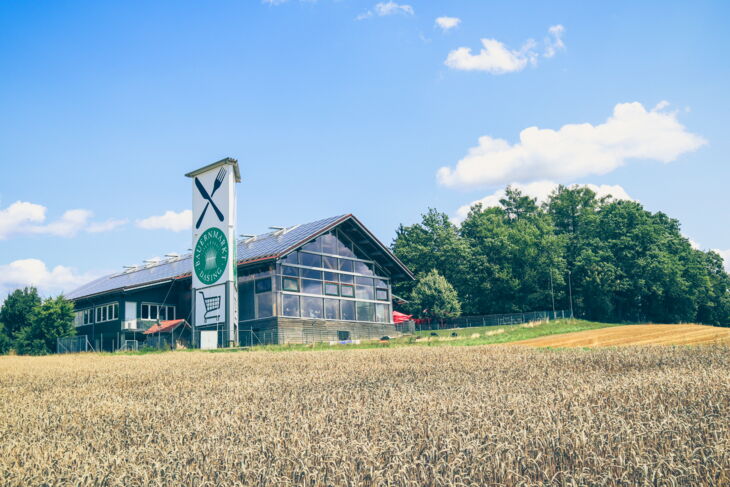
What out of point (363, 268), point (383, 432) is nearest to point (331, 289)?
point (363, 268)

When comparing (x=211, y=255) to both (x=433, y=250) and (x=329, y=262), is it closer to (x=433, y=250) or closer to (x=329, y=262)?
(x=329, y=262)

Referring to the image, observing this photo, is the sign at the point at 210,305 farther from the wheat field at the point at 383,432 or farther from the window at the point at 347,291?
the wheat field at the point at 383,432

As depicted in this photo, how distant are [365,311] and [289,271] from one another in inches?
316

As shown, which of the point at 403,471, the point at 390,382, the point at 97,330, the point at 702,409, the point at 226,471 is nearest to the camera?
the point at 403,471

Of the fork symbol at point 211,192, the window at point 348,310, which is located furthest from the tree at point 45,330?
the window at point 348,310

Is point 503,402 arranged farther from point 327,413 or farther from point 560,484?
point 560,484

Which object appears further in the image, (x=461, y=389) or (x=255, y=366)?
(x=255, y=366)

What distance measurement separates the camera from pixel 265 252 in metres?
39.0

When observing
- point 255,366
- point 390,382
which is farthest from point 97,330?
point 390,382

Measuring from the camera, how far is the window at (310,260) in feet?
131

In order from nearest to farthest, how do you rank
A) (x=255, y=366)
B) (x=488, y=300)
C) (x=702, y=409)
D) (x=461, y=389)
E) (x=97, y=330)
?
1. (x=702, y=409)
2. (x=461, y=389)
3. (x=255, y=366)
4. (x=97, y=330)
5. (x=488, y=300)

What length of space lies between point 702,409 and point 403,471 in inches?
151

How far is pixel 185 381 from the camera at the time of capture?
10727 mm

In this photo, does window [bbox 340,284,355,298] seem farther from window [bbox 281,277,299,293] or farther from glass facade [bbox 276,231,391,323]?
window [bbox 281,277,299,293]
